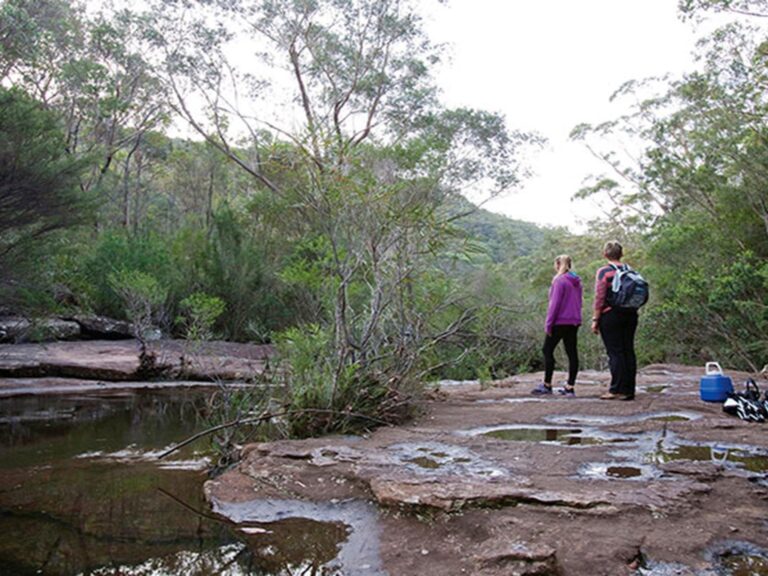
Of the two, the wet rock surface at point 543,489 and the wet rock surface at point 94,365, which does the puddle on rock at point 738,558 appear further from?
the wet rock surface at point 94,365

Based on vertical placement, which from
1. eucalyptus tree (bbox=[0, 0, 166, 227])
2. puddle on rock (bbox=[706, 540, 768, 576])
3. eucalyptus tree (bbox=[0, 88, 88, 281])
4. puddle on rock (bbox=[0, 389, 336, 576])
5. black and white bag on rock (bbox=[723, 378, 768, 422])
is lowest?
puddle on rock (bbox=[0, 389, 336, 576])

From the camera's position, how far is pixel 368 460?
13.1 feet

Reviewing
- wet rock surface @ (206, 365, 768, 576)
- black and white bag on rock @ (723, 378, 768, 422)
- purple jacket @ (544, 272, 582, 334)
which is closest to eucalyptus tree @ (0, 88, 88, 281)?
wet rock surface @ (206, 365, 768, 576)

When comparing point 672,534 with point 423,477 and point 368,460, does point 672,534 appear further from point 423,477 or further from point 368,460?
point 368,460

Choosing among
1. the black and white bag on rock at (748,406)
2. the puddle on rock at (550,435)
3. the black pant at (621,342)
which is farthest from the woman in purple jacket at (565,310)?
A: the puddle on rock at (550,435)

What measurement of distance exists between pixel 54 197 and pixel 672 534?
36.2 feet

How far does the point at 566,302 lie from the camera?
697 centimetres

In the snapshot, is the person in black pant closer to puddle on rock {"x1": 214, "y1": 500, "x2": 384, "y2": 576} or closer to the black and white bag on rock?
the black and white bag on rock

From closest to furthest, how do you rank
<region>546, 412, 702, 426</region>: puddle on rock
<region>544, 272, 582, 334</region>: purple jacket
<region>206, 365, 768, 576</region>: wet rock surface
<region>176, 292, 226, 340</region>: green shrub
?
<region>206, 365, 768, 576</region>: wet rock surface < <region>546, 412, 702, 426</region>: puddle on rock < <region>544, 272, 582, 334</region>: purple jacket < <region>176, 292, 226, 340</region>: green shrub

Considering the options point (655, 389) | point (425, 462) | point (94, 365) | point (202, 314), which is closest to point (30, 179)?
point (94, 365)

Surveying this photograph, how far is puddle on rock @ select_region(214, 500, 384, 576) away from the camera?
8.68 feet

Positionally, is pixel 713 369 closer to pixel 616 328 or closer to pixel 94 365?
pixel 616 328

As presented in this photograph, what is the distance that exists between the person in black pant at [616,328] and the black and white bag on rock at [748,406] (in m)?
1.08

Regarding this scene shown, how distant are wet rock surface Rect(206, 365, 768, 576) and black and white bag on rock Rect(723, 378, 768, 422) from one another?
129 mm
